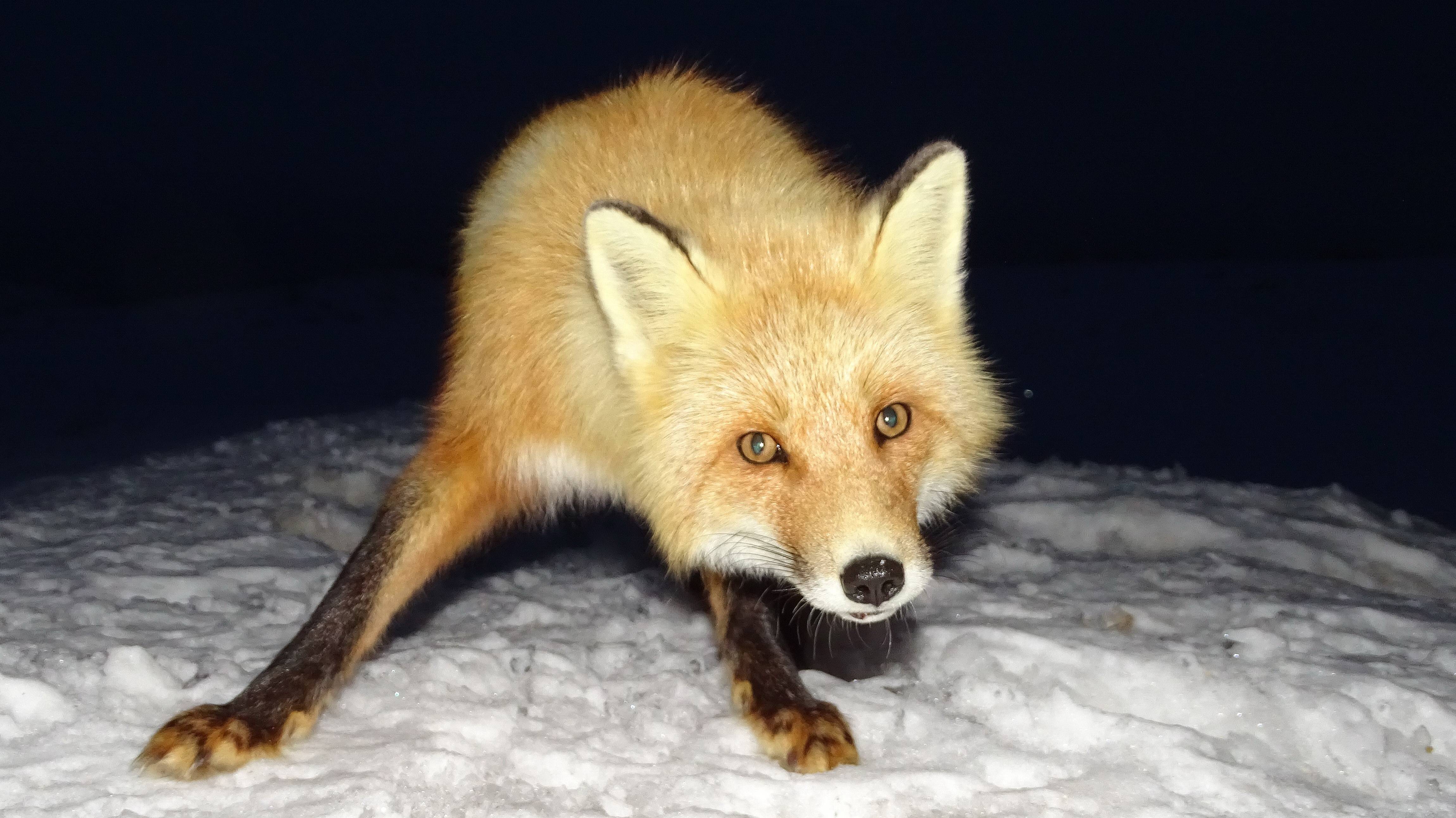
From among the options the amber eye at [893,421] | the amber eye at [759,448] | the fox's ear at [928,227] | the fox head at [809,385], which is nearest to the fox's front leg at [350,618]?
the fox head at [809,385]

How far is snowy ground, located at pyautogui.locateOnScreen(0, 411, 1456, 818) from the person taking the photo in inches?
100

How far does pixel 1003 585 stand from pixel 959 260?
1.57 metres

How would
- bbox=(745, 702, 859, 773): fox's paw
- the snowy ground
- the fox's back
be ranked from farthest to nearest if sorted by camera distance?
the fox's back < bbox=(745, 702, 859, 773): fox's paw < the snowy ground

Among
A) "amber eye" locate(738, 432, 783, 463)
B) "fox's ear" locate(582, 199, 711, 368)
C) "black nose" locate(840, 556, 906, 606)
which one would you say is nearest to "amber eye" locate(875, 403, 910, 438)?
"amber eye" locate(738, 432, 783, 463)

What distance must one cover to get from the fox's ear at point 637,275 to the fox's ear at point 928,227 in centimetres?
47

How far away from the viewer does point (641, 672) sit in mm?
3332

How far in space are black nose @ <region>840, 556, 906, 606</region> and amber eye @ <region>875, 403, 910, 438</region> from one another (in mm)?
400

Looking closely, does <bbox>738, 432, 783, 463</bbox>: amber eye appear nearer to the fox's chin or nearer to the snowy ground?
the fox's chin

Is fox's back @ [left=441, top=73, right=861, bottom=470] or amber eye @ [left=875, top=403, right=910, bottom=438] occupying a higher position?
fox's back @ [left=441, top=73, right=861, bottom=470]

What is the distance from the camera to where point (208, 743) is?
2.58 metres

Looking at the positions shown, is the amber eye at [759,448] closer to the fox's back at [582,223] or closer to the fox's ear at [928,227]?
the fox's back at [582,223]

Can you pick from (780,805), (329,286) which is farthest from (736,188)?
(329,286)

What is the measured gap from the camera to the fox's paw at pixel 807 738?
8.78 ft

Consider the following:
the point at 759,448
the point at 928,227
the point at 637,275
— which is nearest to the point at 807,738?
the point at 759,448
